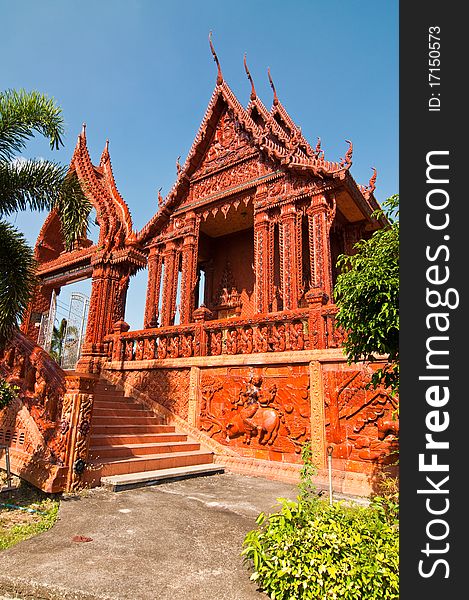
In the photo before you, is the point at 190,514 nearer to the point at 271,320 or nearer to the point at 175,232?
the point at 271,320

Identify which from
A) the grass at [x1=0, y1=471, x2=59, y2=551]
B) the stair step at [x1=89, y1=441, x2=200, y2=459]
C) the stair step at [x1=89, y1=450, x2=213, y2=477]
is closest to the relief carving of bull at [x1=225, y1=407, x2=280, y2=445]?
the stair step at [x1=89, y1=450, x2=213, y2=477]

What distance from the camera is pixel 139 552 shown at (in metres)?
3.36

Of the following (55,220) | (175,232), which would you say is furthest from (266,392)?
(55,220)

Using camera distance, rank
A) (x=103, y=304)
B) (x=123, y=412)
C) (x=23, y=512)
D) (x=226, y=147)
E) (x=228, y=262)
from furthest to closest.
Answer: (x=228, y=262) → (x=103, y=304) → (x=226, y=147) → (x=123, y=412) → (x=23, y=512)

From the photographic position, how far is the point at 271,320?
827 cm

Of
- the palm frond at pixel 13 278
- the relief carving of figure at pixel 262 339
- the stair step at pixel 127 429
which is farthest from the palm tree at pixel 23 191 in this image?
the relief carving of figure at pixel 262 339

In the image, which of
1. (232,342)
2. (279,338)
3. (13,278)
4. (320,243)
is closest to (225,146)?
(320,243)

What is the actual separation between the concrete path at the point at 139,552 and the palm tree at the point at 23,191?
11.1 ft

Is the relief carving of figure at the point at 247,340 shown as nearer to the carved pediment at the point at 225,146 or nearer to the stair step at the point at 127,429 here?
the stair step at the point at 127,429

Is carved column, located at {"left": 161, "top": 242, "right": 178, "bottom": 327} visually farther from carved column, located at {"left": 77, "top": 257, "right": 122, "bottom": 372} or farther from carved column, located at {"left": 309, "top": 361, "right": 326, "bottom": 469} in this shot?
carved column, located at {"left": 309, "top": 361, "right": 326, "bottom": 469}

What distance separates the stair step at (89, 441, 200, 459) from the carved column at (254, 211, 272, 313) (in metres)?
3.74

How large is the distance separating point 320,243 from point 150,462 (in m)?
6.22

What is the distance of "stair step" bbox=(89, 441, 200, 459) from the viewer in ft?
21.9

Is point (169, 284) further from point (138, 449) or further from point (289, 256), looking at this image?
point (138, 449)
